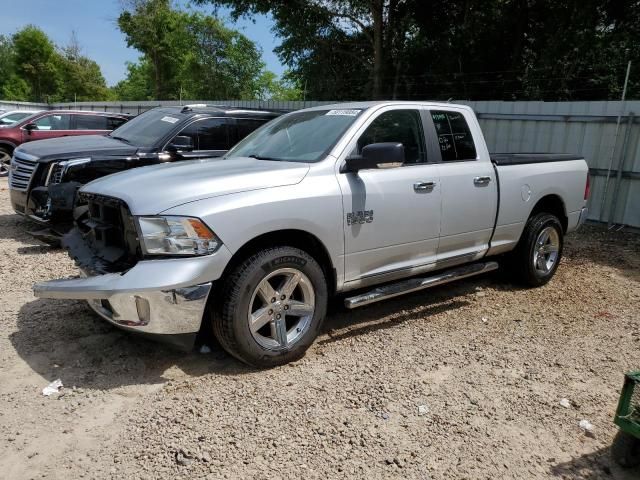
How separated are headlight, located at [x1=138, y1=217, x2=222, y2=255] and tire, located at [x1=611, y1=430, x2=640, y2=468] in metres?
2.49

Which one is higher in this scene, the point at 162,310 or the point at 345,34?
the point at 345,34

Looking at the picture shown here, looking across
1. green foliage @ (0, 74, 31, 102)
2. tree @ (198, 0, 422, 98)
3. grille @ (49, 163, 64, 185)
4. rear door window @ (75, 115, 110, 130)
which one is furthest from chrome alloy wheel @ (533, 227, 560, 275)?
green foliage @ (0, 74, 31, 102)

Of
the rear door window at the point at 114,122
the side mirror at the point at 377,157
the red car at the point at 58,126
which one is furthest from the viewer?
the red car at the point at 58,126

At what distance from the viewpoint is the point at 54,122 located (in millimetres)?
12328

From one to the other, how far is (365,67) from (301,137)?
60.5 ft

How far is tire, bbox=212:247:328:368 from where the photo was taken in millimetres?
3365

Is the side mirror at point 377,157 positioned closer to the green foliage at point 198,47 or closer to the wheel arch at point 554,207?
the wheel arch at point 554,207

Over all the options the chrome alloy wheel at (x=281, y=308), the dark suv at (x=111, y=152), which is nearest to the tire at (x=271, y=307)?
the chrome alloy wheel at (x=281, y=308)

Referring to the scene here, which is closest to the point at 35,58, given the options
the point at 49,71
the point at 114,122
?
the point at 49,71

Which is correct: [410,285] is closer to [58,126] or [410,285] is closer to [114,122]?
[114,122]

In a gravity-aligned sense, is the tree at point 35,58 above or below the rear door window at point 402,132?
above

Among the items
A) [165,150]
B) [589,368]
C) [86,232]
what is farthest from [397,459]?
[165,150]

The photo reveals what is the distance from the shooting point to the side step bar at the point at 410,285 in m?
3.96

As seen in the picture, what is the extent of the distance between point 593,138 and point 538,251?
4313 millimetres
